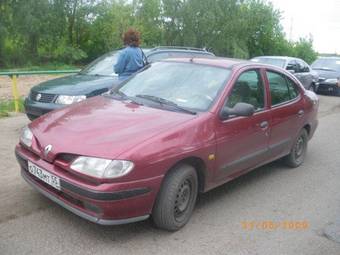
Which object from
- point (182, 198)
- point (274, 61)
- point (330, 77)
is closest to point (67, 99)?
point (182, 198)

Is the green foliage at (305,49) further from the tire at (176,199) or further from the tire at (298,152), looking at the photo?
the tire at (176,199)

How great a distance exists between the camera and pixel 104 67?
866 cm

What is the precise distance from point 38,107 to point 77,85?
0.76 metres

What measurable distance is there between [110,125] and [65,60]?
30927mm

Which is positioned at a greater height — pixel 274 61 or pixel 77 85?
pixel 77 85

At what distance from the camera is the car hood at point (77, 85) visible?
7.25 metres

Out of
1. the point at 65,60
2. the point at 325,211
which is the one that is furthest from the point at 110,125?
the point at 65,60

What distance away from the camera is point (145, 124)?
160 inches

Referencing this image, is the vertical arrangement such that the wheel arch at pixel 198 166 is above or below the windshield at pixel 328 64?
above

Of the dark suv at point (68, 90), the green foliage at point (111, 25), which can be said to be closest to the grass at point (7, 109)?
the dark suv at point (68, 90)

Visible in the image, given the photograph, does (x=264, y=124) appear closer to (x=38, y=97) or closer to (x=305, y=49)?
(x=38, y=97)
